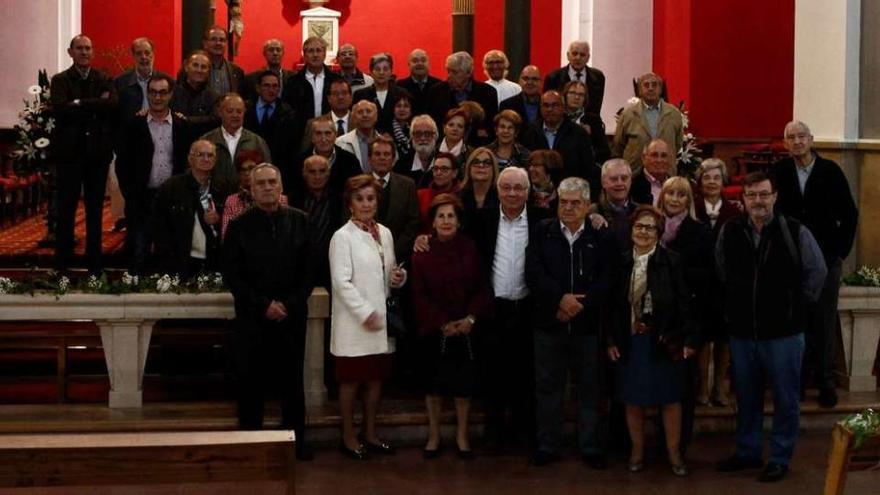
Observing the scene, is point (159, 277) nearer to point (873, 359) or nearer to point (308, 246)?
point (308, 246)

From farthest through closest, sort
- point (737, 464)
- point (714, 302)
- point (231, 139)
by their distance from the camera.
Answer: point (231, 139)
point (714, 302)
point (737, 464)

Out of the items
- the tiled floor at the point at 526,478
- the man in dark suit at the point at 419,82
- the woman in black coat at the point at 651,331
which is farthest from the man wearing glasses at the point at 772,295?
the man in dark suit at the point at 419,82

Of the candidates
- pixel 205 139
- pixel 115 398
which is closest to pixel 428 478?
pixel 115 398

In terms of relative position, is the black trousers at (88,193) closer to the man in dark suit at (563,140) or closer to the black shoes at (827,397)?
the man in dark suit at (563,140)

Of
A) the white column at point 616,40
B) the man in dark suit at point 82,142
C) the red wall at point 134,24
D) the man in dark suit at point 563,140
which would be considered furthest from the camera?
the red wall at point 134,24

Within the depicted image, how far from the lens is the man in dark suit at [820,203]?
9.75m

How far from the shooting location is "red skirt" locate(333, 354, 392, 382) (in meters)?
9.03

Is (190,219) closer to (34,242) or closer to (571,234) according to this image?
(571,234)

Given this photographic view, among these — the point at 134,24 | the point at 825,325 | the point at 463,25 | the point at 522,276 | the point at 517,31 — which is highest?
the point at 463,25

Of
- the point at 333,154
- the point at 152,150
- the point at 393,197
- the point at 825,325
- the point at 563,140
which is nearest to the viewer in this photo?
the point at 393,197

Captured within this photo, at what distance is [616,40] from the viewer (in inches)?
696

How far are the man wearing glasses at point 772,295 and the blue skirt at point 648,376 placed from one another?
396 millimetres

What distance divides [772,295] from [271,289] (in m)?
2.83

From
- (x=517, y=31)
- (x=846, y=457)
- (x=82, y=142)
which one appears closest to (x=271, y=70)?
Result: (x=82, y=142)
